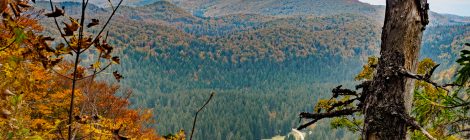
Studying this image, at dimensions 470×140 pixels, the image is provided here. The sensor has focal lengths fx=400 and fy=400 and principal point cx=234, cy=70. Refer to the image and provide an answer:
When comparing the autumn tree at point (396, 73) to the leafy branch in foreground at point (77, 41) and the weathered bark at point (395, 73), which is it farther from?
the leafy branch in foreground at point (77, 41)

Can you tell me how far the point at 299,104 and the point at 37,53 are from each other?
184 m

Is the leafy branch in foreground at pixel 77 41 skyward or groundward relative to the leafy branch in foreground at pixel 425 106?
skyward

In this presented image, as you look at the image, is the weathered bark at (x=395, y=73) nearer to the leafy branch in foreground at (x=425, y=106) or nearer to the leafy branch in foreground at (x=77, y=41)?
the leafy branch in foreground at (x=425, y=106)

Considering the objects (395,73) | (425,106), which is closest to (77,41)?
(395,73)

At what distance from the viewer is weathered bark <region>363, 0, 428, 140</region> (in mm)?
3025

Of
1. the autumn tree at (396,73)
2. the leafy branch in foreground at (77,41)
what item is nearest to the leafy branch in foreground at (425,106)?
the autumn tree at (396,73)

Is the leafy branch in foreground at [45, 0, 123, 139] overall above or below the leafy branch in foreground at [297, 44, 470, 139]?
above

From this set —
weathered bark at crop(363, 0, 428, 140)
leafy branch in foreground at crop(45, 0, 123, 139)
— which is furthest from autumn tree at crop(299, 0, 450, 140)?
leafy branch in foreground at crop(45, 0, 123, 139)

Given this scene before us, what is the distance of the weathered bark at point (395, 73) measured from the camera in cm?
303

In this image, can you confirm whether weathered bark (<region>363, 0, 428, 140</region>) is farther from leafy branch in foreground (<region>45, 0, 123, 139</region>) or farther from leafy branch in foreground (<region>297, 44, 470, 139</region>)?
leafy branch in foreground (<region>45, 0, 123, 139</region>)

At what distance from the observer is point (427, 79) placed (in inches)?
111

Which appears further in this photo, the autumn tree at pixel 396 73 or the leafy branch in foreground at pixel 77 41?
the autumn tree at pixel 396 73

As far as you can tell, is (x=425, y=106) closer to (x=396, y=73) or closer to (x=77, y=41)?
(x=396, y=73)

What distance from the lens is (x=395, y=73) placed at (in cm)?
302
